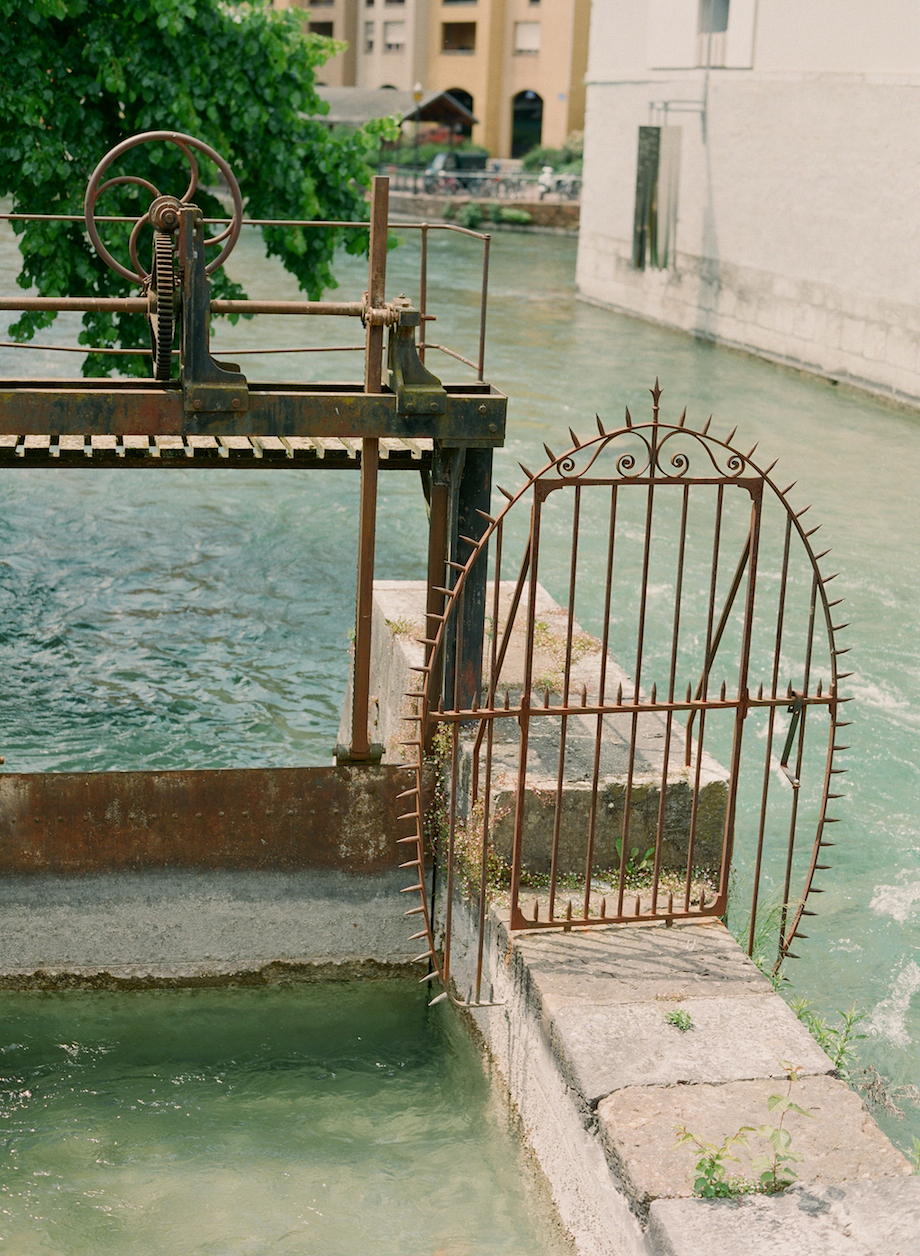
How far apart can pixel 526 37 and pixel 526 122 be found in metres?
4.04

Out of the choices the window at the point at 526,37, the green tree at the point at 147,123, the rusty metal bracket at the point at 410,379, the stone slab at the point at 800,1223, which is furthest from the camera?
the window at the point at 526,37

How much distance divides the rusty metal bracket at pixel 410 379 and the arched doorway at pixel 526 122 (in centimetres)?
5881

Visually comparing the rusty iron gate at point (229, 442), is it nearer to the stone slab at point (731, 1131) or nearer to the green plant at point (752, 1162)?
the stone slab at point (731, 1131)

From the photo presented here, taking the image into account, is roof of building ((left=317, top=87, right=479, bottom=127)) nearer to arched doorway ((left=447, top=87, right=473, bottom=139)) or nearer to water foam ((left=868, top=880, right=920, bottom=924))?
arched doorway ((left=447, top=87, right=473, bottom=139))

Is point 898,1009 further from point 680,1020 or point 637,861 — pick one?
point 680,1020

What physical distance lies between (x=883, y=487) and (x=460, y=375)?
23.9 ft

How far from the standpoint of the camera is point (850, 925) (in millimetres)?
7766

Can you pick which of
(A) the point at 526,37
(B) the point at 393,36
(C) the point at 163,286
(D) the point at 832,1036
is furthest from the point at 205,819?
(B) the point at 393,36

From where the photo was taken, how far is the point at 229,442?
6.39m

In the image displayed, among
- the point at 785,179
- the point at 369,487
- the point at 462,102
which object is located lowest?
the point at 369,487

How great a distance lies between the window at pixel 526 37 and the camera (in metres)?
59.2

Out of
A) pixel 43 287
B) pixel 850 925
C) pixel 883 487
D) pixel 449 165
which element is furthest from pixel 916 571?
pixel 449 165

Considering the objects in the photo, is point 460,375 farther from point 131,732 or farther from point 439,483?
point 439,483

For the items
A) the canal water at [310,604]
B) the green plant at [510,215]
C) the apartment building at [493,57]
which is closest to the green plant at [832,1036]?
the canal water at [310,604]
